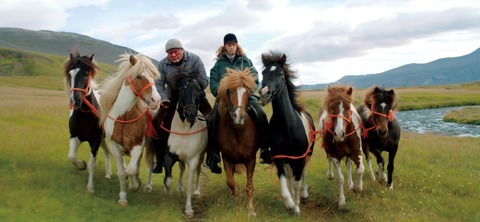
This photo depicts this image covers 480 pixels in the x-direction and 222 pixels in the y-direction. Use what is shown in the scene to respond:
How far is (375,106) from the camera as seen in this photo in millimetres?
9680

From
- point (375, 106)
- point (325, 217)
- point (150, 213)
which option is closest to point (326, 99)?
point (375, 106)

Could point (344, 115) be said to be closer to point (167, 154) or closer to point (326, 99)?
point (326, 99)

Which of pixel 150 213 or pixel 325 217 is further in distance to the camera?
pixel 325 217

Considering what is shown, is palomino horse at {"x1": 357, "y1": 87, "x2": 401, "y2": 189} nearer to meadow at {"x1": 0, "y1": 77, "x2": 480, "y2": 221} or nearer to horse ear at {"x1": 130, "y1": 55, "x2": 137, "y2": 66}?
meadow at {"x1": 0, "y1": 77, "x2": 480, "y2": 221}

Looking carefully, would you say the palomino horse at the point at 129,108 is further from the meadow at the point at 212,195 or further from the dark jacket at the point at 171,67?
the meadow at the point at 212,195

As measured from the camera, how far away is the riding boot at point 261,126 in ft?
25.1

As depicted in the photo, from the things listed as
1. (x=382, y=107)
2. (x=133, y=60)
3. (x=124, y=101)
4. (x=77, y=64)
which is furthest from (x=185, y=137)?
(x=382, y=107)

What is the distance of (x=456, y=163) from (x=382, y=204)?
5.96m

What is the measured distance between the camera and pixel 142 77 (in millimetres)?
7355

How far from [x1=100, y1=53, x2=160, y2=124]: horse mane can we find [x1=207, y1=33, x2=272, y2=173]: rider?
1.47 meters

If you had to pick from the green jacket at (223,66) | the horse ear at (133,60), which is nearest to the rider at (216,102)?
the green jacket at (223,66)

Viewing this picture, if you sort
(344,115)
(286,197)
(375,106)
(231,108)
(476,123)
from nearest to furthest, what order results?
1. (231,108)
2. (286,197)
3. (344,115)
4. (375,106)
5. (476,123)

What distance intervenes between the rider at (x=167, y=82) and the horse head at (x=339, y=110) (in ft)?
9.23

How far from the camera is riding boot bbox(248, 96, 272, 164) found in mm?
7652
